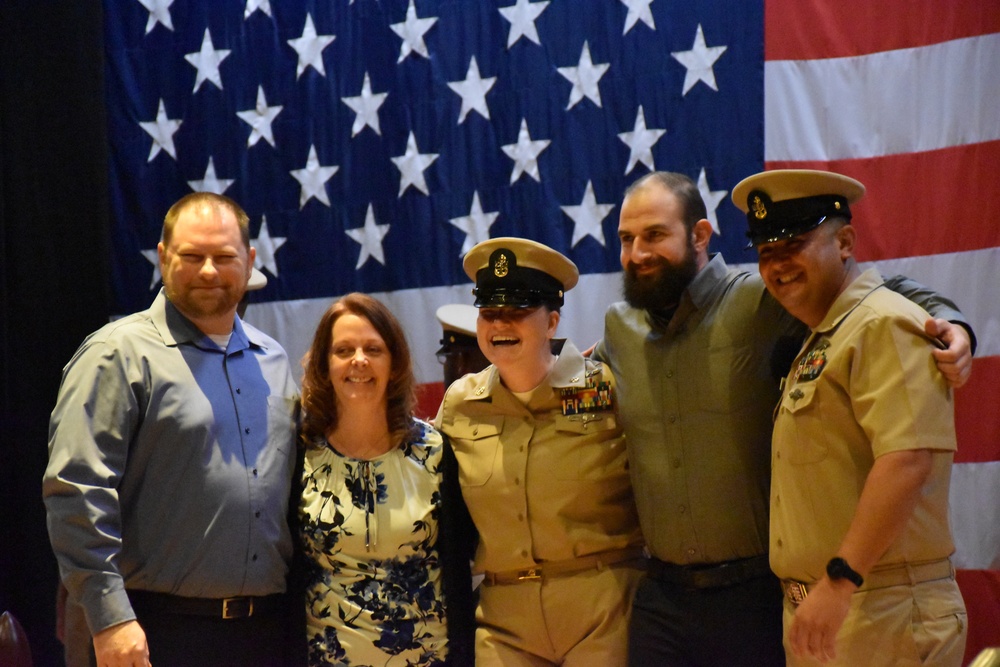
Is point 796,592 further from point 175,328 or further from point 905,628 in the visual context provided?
point 175,328

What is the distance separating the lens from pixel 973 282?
427 cm

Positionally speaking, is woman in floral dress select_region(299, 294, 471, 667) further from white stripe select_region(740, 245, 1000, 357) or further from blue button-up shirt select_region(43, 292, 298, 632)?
white stripe select_region(740, 245, 1000, 357)

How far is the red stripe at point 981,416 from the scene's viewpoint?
420 cm

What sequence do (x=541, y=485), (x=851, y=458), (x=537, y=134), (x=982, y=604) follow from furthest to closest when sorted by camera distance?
1. (x=537, y=134)
2. (x=982, y=604)
3. (x=541, y=485)
4. (x=851, y=458)

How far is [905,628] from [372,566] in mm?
1428

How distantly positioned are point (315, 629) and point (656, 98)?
9.42ft

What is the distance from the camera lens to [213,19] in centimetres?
516

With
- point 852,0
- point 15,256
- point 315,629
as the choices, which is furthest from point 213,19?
point 315,629

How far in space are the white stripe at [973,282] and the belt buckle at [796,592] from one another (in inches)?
86.0

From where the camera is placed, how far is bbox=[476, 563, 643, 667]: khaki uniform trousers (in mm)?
2906

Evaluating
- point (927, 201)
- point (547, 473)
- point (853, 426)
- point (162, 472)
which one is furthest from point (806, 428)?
point (927, 201)

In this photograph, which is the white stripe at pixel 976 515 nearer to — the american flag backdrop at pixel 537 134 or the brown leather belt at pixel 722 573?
the american flag backdrop at pixel 537 134

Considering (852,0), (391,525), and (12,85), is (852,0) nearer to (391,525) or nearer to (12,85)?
(391,525)

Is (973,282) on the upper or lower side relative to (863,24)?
lower
